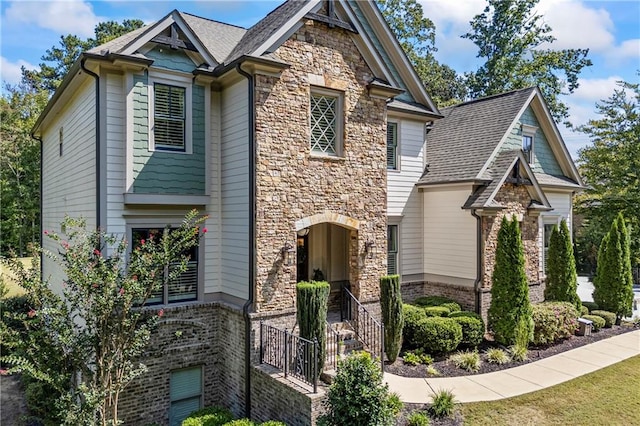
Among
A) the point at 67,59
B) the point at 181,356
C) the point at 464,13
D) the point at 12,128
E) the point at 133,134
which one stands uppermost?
the point at 464,13

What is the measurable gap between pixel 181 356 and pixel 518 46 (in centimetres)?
3361

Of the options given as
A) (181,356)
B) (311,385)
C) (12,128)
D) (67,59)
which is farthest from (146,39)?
(67,59)

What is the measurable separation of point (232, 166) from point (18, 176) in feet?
79.6

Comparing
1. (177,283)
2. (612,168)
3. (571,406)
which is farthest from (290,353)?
(612,168)

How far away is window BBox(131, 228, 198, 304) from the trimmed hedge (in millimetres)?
7454

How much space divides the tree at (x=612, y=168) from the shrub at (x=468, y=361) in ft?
62.5

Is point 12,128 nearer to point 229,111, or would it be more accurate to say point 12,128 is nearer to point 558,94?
point 229,111

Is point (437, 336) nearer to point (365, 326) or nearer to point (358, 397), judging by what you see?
point (365, 326)

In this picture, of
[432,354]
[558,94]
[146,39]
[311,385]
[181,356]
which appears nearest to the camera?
[311,385]

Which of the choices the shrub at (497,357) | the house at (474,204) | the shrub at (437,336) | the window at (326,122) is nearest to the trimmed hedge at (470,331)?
A: the shrub at (437,336)

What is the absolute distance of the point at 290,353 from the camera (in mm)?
8805

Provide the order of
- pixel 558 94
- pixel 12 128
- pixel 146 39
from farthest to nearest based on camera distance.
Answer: pixel 558 94 → pixel 12 128 → pixel 146 39

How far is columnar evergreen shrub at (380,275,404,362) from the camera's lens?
35.9 feet

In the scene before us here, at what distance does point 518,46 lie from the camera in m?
32.8
